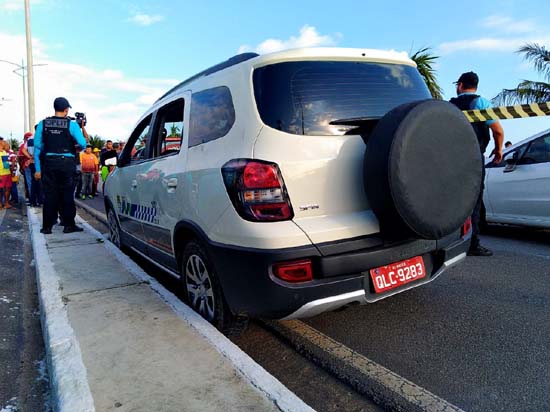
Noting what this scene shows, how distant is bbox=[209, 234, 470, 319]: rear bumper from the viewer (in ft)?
7.33

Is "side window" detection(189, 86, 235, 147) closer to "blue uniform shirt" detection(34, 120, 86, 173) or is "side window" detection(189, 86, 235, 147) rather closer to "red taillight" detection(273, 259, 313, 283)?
"red taillight" detection(273, 259, 313, 283)

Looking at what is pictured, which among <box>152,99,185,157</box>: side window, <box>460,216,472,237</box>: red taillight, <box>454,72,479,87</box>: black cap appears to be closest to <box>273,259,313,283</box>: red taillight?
<box>460,216,472,237</box>: red taillight

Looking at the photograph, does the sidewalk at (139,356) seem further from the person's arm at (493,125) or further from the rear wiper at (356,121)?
the person's arm at (493,125)

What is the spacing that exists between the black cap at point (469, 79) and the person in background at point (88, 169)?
38.7 ft

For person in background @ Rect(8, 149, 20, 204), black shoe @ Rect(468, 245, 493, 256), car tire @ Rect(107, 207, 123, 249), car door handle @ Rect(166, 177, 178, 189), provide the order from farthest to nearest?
person in background @ Rect(8, 149, 20, 204) < car tire @ Rect(107, 207, 123, 249) < black shoe @ Rect(468, 245, 493, 256) < car door handle @ Rect(166, 177, 178, 189)

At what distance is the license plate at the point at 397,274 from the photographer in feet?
7.93

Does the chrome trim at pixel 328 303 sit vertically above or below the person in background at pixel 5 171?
below

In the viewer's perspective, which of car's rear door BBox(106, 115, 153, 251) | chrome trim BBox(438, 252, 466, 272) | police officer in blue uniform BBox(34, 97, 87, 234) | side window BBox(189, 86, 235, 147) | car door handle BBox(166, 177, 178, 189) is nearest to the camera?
side window BBox(189, 86, 235, 147)

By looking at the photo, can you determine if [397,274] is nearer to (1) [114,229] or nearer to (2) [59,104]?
(1) [114,229]

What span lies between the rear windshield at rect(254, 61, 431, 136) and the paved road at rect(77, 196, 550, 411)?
1.37 metres

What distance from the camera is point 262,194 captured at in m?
2.27

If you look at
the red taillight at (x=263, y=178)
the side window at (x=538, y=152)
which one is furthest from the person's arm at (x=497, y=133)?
the red taillight at (x=263, y=178)

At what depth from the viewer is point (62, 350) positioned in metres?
2.37

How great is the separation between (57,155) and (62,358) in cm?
421
